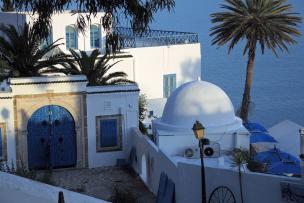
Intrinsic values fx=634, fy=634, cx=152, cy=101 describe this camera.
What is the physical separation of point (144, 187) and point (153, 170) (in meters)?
0.77

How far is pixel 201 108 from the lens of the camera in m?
19.9

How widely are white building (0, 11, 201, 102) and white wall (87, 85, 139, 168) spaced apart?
7160 mm

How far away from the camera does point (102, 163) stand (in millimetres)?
21516

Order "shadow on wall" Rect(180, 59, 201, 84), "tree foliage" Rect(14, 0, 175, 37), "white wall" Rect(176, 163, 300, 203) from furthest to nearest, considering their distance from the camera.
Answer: "shadow on wall" Rect(180, 59, 201, 84), "white wall" Rect(176, 163, 300, 203), "tree foliage" Rect(14, 0, 175, 37)

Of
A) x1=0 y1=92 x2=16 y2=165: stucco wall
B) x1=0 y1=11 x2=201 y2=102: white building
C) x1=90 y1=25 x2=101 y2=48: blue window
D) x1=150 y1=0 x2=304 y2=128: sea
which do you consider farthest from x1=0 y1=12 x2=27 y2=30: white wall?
x1=150 y1=0 x2=304 y2=128: sea

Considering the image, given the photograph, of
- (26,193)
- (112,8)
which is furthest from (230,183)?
(26,193)

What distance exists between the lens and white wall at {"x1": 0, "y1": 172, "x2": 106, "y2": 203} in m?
7.66

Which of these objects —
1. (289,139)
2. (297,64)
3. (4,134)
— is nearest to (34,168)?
(4,134)

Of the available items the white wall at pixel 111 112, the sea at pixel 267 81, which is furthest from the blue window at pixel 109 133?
the sea at pixel 267 81

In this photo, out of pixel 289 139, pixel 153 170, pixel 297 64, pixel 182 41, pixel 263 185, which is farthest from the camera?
pixel 297 64

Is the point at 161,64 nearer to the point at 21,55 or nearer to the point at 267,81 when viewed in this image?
the point at 21,55

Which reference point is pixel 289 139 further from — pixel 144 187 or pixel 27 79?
pixel 27 79

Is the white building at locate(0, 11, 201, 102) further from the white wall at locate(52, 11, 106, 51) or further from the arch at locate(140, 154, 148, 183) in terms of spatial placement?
the arch at locate(140, 154, 148, 183)

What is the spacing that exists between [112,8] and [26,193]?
3.55 meters
